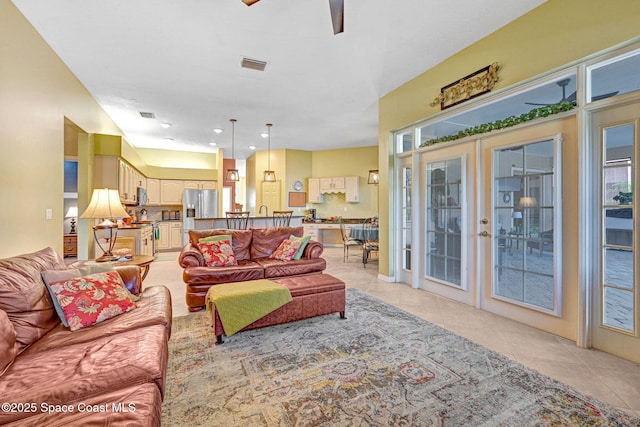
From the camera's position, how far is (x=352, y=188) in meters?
8.57

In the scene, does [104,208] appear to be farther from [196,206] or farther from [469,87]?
[196,206]

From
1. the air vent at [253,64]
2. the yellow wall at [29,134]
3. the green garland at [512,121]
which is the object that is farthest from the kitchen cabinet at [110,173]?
the green garland at [512,121]

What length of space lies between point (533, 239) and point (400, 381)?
2125 millimetres

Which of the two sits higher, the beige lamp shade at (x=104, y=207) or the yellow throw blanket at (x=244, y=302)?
the beige lamp shade at (x=104, y=207)

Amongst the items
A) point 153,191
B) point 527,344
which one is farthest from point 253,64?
point 153,191

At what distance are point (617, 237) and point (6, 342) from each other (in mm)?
4193

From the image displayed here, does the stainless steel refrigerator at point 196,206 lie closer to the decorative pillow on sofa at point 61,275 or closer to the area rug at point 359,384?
the area rug at point 359,384

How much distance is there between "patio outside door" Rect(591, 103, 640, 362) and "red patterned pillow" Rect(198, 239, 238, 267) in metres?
3.84

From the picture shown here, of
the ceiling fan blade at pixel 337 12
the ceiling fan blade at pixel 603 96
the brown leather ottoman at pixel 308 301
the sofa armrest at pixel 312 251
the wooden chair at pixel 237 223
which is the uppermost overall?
the ceiling fan blade at pixel 337 12

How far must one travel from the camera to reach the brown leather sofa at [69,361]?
1.11m

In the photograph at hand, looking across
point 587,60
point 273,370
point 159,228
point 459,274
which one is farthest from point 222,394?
point 159,228

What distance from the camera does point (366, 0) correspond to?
260 cm

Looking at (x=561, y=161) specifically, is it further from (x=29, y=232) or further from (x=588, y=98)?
(x=29, y=232)

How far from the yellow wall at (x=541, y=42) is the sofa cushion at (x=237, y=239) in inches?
121
